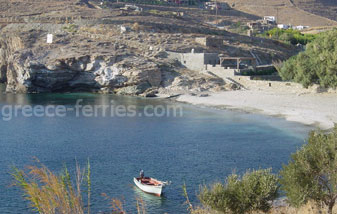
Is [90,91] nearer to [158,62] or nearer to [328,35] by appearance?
[158,62]

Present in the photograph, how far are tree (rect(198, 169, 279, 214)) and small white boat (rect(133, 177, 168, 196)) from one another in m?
6.91

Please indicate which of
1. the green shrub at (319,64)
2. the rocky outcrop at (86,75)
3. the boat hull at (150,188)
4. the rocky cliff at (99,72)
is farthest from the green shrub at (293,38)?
the boat hull at (150,188)

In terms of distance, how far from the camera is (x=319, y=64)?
46.4m

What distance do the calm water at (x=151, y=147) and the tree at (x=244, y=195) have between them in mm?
5228

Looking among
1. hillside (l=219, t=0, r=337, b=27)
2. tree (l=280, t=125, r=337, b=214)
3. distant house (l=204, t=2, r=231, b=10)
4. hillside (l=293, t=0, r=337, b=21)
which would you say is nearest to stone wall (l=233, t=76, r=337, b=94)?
tree (l=280, t=125, r=337, b=214)

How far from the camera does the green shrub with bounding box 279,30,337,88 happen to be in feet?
149

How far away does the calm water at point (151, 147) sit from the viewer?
78.1 feet

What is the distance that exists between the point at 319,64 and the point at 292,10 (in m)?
84.3

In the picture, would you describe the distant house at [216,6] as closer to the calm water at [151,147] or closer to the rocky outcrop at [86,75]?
the rocky outcrop at [86,75]

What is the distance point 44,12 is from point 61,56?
92.4 ft

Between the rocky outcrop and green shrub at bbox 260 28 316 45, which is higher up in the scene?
green shrub at bbox 260 28 316 45

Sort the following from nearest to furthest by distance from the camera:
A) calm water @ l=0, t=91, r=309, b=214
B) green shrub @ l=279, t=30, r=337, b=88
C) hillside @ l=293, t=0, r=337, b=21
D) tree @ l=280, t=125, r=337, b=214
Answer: tree @ l=280, t=125, r=337, b=214 → calm water @ l=0, t=91, r=309, b=214 → green shrub @ l=279, t=30, r=337, b=88 → hillside @ l=293, t=0, r=337, b=21

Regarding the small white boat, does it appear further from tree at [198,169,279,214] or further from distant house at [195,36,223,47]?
distant house at [195,36,223,47]

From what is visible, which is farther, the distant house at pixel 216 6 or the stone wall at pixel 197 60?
the distant house at pixel 216 6
